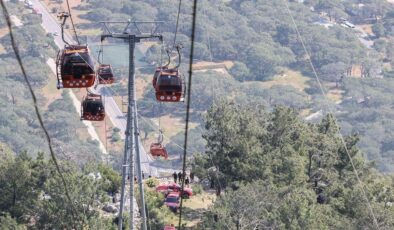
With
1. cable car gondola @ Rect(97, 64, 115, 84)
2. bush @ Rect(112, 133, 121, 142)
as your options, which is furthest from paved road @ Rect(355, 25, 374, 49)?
cable car gondola @ Rect(97, 64, 115, 84)

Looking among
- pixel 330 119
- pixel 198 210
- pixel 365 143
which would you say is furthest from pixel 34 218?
pixel 365 143

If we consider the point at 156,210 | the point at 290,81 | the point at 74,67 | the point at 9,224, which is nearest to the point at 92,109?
the point at 74,67

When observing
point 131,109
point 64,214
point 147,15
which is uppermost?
point 131,109

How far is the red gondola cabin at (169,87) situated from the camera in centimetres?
2430

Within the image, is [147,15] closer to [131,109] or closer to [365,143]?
[365,143]

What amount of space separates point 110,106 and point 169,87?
99684 millimetres

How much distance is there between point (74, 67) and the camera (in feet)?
75.6

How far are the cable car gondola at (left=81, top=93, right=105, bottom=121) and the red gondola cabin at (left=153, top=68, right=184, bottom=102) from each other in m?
3.73

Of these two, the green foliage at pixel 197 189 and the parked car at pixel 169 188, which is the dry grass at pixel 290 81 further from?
the parked car at pixel 169 188

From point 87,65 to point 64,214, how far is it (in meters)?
11.1

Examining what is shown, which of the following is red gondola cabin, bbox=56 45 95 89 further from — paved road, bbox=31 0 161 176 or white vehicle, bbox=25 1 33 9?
white vehicle, bbox=25 1 33 9

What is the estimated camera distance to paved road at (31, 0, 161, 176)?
98.1 m

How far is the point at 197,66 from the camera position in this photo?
145 meters

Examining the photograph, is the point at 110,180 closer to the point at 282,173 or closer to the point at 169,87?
the point at 282,173
